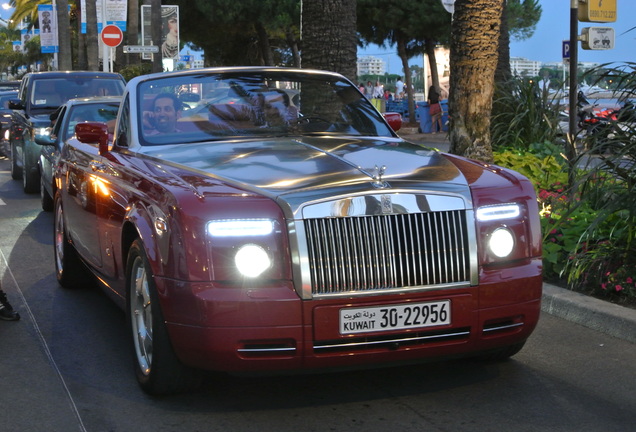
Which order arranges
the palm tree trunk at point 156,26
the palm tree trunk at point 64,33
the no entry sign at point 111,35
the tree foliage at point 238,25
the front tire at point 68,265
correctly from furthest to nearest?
the tree foliage at point 238,25 → the palm tree trunk at point 64,33 → the no entry sign at point 111,35 → the palm tree trunk at point 156,26 → the front tire at point 68,265

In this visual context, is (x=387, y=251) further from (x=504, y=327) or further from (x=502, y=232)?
(x=504, y=327)

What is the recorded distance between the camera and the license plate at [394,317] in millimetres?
4637

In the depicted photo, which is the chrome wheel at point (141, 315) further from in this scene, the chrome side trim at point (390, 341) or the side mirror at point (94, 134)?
Result: the side mirror at point (94, 134)

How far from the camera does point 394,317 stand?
470 centimetres

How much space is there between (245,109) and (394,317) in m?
2.13

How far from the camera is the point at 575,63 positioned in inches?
412

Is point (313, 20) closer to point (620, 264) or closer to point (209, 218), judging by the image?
point (620, 264)

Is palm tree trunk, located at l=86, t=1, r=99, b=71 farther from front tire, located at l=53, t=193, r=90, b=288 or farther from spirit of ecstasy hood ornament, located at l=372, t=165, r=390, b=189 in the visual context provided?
spirit of ecstasy hood ornament, located at l=372, t=165, r=390, b=189

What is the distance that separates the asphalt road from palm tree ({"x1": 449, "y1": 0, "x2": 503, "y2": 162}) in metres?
4.74

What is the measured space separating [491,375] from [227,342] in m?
1.67

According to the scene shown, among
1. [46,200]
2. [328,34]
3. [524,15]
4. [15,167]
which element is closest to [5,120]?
[15,167]

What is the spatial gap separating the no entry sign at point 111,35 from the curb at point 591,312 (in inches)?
854

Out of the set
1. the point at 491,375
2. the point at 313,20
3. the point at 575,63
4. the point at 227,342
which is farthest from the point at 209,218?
the point at 313,20

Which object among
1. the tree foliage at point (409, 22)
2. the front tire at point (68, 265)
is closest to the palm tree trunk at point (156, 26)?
the tree foliage at point (409, 22)
